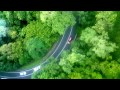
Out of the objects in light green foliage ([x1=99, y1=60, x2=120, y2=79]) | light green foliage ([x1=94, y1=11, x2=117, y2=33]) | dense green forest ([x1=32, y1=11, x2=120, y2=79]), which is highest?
light green foliage ([x1=94, y1=11, x2=117, y2=33])

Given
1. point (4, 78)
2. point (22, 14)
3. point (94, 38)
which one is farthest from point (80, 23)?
point (4, 78)

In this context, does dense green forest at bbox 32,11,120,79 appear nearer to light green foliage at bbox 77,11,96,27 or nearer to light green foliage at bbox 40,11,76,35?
light green foliage at bbox 77,11,96,27

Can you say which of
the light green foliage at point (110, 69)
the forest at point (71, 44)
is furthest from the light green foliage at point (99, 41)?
the light green foliage at point (110, 69)

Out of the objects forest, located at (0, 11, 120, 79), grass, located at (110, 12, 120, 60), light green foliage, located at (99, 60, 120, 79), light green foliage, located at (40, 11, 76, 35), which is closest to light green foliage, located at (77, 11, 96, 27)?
forest, located at (0, 11, 120, 79)

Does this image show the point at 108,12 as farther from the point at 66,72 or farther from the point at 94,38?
the point at 66,72

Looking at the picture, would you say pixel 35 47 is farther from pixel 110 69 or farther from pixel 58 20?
pixel 110 69

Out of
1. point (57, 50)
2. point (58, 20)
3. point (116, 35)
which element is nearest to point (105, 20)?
point (116, 35)
